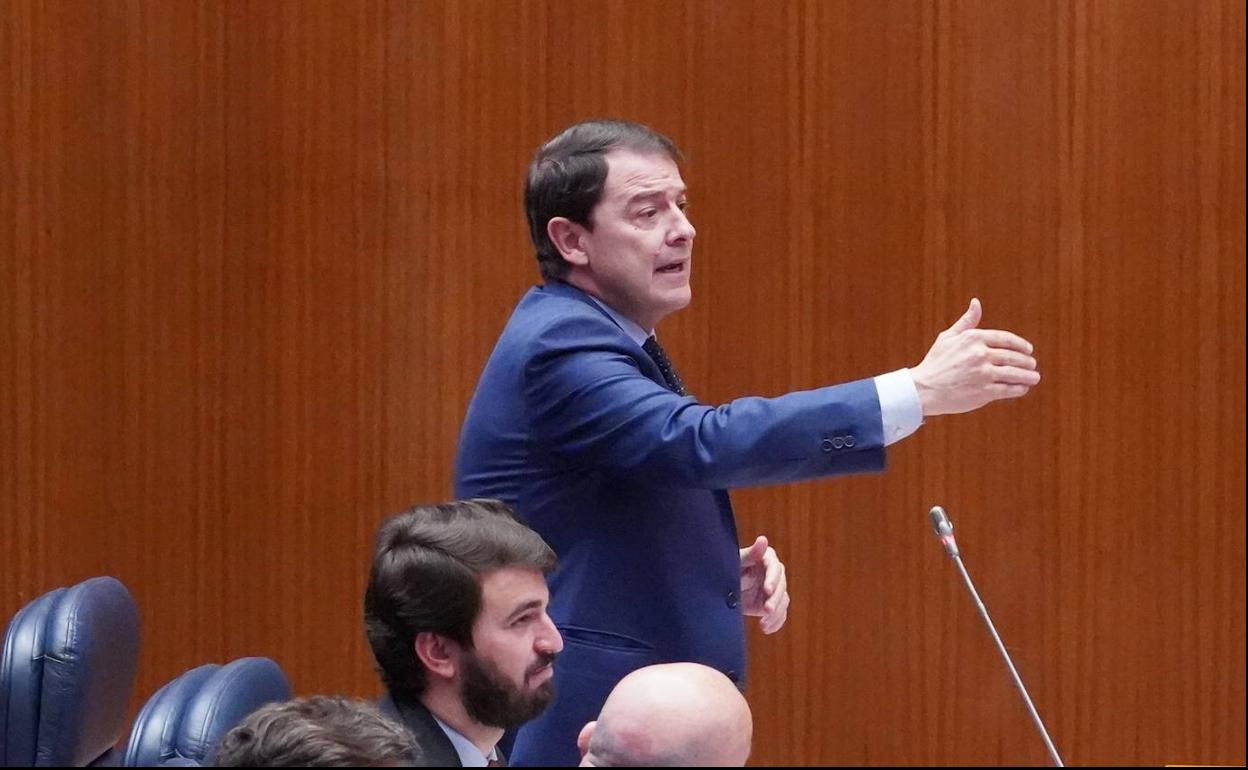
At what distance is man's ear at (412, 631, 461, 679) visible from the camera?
1340 millimetres

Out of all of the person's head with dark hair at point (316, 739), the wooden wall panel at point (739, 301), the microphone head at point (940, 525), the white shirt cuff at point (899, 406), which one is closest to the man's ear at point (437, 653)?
the person's head with dark hair at point (316, 739)

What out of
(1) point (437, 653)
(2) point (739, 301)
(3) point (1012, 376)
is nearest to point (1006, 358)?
(3) point (1012, 376)

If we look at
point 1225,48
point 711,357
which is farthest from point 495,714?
point 1225,48

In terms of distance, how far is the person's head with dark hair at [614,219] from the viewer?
1.65 m

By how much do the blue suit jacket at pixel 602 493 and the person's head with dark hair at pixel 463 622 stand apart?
7.1 inches

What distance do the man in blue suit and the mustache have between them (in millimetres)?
181

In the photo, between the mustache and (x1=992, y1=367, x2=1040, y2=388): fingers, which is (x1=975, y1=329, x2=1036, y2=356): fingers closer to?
(x1=992, y1=367, x2=1040, y2=388): fingers

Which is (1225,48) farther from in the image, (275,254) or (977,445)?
(275,254)

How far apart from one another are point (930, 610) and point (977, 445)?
27cm

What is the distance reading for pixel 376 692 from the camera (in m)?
2.90

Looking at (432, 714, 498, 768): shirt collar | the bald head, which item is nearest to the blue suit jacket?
(432, 714, 498, 768): shirt collar

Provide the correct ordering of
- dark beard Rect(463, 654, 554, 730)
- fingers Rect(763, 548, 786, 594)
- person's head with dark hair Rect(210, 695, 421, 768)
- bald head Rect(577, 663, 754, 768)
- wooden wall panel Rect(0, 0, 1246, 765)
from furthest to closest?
1. wooden wall panel Rect(0, 0, 1246, 765)
2. fingers Rect(763, 548, 786, 594)
3. dark beard Rect(463, 654, 554, 730)
4. bald head Rect(577, 663, 754, 768)
5. person's head with dark hair Rect(210, 695, 421, 768)

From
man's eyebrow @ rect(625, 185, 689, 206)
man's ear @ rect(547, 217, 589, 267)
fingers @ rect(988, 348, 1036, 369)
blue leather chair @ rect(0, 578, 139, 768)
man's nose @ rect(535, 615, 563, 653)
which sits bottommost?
blue leather chair @ rect(0, 578, 139, 768)

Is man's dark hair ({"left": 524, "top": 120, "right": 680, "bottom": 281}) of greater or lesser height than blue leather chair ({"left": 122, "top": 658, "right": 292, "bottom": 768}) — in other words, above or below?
above
